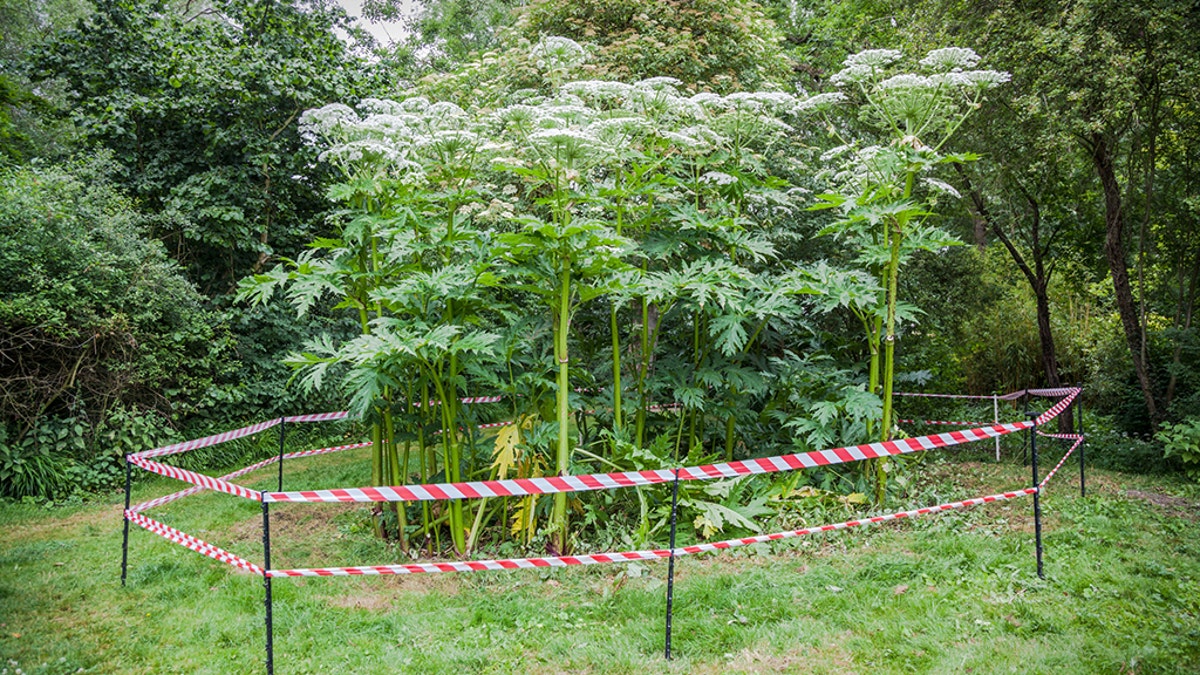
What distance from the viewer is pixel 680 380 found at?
5.63 meters

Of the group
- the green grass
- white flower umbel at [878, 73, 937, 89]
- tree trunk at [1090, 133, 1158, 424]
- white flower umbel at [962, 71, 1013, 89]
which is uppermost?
white flower umbel at [962, 71, 1013, 89]

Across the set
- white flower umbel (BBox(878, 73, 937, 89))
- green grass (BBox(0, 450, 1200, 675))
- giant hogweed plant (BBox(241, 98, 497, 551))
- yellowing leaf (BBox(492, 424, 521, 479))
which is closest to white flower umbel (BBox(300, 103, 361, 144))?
giant hogweed plant (BBox(241, 98, 497, 551))

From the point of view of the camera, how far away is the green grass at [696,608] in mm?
3555

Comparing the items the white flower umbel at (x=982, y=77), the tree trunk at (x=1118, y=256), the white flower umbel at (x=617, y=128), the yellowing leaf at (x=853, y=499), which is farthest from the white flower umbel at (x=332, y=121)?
the tree trunk at (x=1118, y=256)

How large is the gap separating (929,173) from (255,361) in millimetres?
9743

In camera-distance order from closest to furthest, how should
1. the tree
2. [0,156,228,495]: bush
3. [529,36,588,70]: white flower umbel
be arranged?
1. [529,36,588,70]: white flower umbel
2. [0,156,228,495]: bush
3. the tree

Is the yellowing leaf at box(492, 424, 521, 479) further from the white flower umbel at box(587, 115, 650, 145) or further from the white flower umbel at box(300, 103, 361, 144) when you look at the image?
the white flower umbel at box(300, 103, 361, 144)

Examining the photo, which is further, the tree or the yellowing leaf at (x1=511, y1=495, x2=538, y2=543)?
the tree

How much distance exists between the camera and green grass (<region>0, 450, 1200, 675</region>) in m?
3.55

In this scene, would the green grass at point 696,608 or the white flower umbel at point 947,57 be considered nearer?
the green grass at point 696,608

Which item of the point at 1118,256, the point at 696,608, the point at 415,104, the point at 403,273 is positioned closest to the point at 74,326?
the point at 403,273

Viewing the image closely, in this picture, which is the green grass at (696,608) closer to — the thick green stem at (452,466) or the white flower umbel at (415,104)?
the thick green stem at (452,466)

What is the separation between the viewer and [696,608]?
4117 mm

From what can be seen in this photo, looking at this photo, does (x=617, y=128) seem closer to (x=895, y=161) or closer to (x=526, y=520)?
(x=895, y=161)
